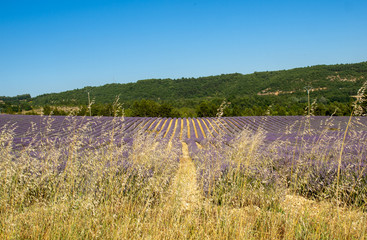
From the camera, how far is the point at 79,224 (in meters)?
2.71

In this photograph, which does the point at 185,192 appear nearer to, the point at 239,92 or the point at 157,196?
the point at 157,196

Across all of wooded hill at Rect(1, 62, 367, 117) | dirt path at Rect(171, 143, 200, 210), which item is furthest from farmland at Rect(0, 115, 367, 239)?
wooded hill at Rect(1, 62, 367, 117)

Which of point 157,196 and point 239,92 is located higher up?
point 239,92

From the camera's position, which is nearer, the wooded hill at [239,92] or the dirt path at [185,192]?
the dirt path at [185,192]

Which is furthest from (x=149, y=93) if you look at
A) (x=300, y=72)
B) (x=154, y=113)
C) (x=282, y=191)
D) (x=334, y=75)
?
(x=282, y=191)

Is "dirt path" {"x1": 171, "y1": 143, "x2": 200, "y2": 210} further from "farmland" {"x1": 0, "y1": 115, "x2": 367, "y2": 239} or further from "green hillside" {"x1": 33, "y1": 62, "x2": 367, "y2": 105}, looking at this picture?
"green hillside" {"x1": 33, "y1": 62, "x2": 367, "y2": 105}

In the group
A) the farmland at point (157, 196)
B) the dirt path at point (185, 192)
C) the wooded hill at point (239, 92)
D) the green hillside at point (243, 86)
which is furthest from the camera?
the green hillside at point (243, 86)

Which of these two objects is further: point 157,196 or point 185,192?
point 157,196

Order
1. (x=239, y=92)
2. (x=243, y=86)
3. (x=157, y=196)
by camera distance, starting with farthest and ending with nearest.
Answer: (x=243, y=86) < (x=239, y=92) < (x=157, y=196)

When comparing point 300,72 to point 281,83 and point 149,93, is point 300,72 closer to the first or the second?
point 281,83

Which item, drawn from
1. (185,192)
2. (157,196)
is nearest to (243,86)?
(157,196)

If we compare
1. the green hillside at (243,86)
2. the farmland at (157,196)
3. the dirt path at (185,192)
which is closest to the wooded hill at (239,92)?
the green hillside at (243,86)

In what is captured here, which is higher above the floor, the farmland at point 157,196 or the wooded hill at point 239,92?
the wooded hill at point 239,92

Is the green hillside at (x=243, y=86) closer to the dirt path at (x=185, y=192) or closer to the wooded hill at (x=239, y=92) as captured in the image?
the wooded hill at (x=239, y=92)
